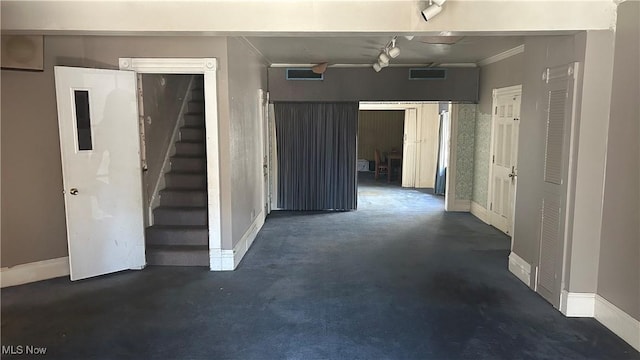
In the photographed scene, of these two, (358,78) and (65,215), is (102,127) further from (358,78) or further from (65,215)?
(358,78)

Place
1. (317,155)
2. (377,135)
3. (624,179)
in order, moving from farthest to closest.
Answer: (377,135), (317,155), (624,179)

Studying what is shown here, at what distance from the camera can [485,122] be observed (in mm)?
7070

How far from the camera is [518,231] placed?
4.48 meters

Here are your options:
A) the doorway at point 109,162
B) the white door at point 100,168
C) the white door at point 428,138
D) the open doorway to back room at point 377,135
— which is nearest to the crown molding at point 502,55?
the white door at point 428,138

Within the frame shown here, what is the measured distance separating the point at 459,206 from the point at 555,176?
164 inches

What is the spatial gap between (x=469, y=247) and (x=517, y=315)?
2.02m

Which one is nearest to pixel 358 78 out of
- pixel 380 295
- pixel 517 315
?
pixel 380 295

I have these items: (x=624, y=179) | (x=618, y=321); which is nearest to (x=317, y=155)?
(x=624, y=179)

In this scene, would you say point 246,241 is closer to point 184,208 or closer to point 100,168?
point 184,208

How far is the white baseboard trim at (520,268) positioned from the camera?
13.9 ft

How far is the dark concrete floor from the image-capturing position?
302cm

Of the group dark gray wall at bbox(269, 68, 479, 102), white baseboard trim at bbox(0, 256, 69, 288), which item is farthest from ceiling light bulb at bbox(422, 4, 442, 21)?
dark gray wall at bbox(269, 68, 479, 102)

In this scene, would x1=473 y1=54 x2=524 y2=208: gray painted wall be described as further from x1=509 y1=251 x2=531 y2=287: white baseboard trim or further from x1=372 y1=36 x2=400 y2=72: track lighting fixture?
x1=509 y1=251 x2=531 y2=287: white baseboard trim

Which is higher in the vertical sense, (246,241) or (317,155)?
(317,155)
